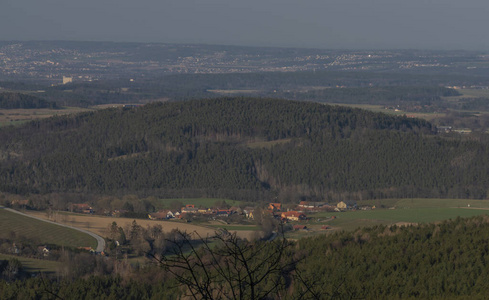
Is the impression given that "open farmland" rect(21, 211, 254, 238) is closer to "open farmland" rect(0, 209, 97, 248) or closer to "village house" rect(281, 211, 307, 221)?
"open farmland" rect(0, 209, 97, 248)

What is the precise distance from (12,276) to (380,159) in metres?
68.9

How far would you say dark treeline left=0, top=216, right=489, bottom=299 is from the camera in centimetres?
3209

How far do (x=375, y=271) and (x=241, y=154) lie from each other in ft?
252

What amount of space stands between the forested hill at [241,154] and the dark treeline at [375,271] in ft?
162

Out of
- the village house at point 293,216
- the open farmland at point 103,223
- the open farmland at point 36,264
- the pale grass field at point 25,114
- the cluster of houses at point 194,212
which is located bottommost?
the pale grass field at point 25,114

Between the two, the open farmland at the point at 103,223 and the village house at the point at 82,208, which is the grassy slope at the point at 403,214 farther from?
the village house at the point at 82,208

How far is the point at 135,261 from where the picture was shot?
52.7 m

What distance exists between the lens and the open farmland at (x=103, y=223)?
6241cm

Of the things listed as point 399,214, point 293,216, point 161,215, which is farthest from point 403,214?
point 161,215

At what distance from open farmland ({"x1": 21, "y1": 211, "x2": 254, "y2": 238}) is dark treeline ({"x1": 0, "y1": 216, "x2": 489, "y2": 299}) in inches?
649

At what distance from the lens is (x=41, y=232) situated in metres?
62.2

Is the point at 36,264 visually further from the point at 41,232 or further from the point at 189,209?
the point at 189,209

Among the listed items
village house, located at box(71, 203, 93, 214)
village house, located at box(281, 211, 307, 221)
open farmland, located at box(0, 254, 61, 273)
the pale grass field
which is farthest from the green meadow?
the pale grass field

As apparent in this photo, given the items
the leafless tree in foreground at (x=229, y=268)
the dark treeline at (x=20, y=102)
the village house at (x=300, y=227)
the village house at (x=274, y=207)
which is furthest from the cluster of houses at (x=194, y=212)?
the dark treeline at (x=20, y=102)
